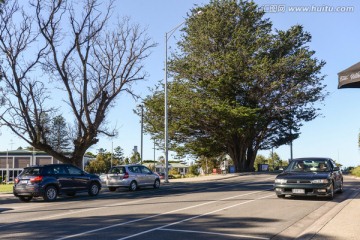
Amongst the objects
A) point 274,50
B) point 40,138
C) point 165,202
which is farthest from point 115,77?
point 274,50

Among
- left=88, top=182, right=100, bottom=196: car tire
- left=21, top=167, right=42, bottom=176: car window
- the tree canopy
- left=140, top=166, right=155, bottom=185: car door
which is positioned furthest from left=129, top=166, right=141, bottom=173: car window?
the tree canopy

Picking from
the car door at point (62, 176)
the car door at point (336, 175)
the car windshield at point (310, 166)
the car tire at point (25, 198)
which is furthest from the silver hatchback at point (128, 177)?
the car door at point (336, 175)

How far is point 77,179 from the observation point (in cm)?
1942

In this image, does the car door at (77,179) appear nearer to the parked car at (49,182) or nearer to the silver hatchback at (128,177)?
the parked car at (49,182)

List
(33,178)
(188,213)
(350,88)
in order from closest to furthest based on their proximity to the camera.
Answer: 1. (350,88)
2. (188,213)
3. (33,178)

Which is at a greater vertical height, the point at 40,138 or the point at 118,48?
the point at 118,48

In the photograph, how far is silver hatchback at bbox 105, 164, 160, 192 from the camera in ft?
73.4

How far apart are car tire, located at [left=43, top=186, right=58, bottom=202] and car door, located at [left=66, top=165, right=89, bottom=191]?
3.17 ft

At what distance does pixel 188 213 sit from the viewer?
40.2 ft

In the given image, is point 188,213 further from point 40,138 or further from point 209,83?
point 209,83

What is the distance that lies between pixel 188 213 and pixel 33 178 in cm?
860

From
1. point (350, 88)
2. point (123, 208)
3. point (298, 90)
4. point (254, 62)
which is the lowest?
point (123, 208)

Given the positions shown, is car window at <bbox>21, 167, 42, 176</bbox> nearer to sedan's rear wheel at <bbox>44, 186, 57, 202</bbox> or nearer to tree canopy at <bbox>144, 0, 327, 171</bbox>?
sedan's rear wheel at <bbox>44, 186, 57, 202</bbox>

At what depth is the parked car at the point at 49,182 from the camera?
17.9 metres
